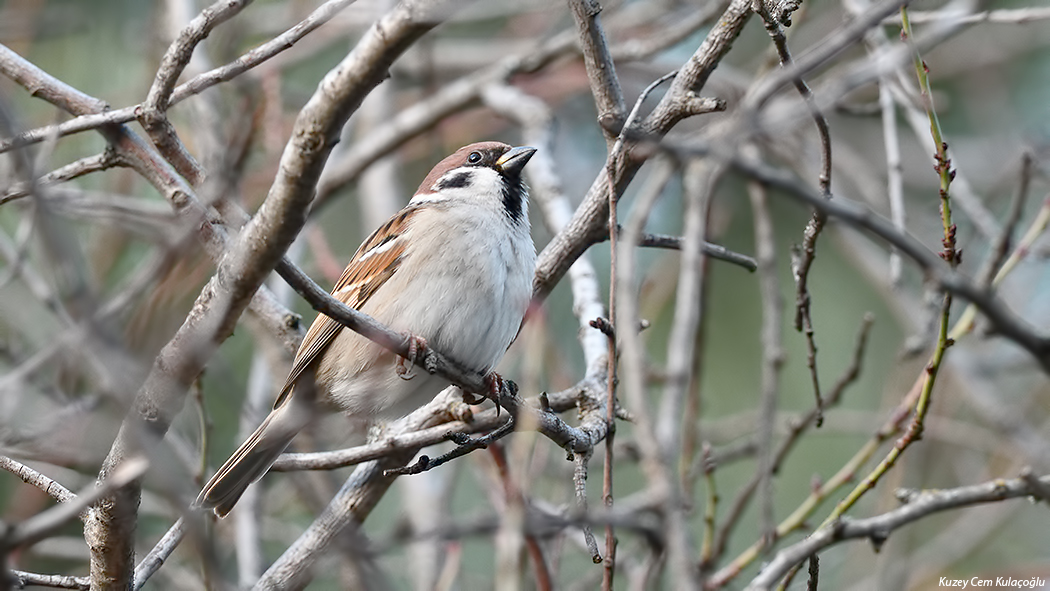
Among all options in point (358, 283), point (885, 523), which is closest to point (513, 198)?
point (358, 283)

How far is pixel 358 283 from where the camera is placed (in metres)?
3.86

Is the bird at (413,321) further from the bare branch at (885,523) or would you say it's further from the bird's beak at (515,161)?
the bare branch at (885,523)

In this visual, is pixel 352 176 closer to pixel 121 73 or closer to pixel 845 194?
pixel 121 73

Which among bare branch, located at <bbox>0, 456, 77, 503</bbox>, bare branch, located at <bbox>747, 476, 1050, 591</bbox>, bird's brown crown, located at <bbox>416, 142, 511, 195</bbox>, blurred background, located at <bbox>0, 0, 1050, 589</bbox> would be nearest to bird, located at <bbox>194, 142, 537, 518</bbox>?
blurred background, located at <bbox>0, 0, 1050, 589</bbox>

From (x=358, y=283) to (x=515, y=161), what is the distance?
82 centimetres

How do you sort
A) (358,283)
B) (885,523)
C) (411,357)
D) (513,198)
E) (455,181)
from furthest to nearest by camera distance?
(455,181), (513,198), (358,283), (411,357), (885,523)

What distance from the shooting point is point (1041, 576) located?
4.21 metres

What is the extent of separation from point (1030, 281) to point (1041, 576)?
1793 millimetres

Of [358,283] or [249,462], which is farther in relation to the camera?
[358,283]

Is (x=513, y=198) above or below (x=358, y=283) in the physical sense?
above

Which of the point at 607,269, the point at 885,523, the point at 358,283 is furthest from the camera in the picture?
the point at 607,269

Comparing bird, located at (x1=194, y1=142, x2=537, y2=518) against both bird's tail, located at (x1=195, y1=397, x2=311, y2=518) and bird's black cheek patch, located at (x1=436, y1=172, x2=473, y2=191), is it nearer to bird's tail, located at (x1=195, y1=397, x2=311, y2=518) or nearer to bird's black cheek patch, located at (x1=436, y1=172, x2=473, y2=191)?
bird's tail, located at (x1=195, y1=397, x2=311, y2=518)

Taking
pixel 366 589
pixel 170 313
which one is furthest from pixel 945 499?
pixel 170 313

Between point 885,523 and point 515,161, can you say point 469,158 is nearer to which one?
point 515,161
